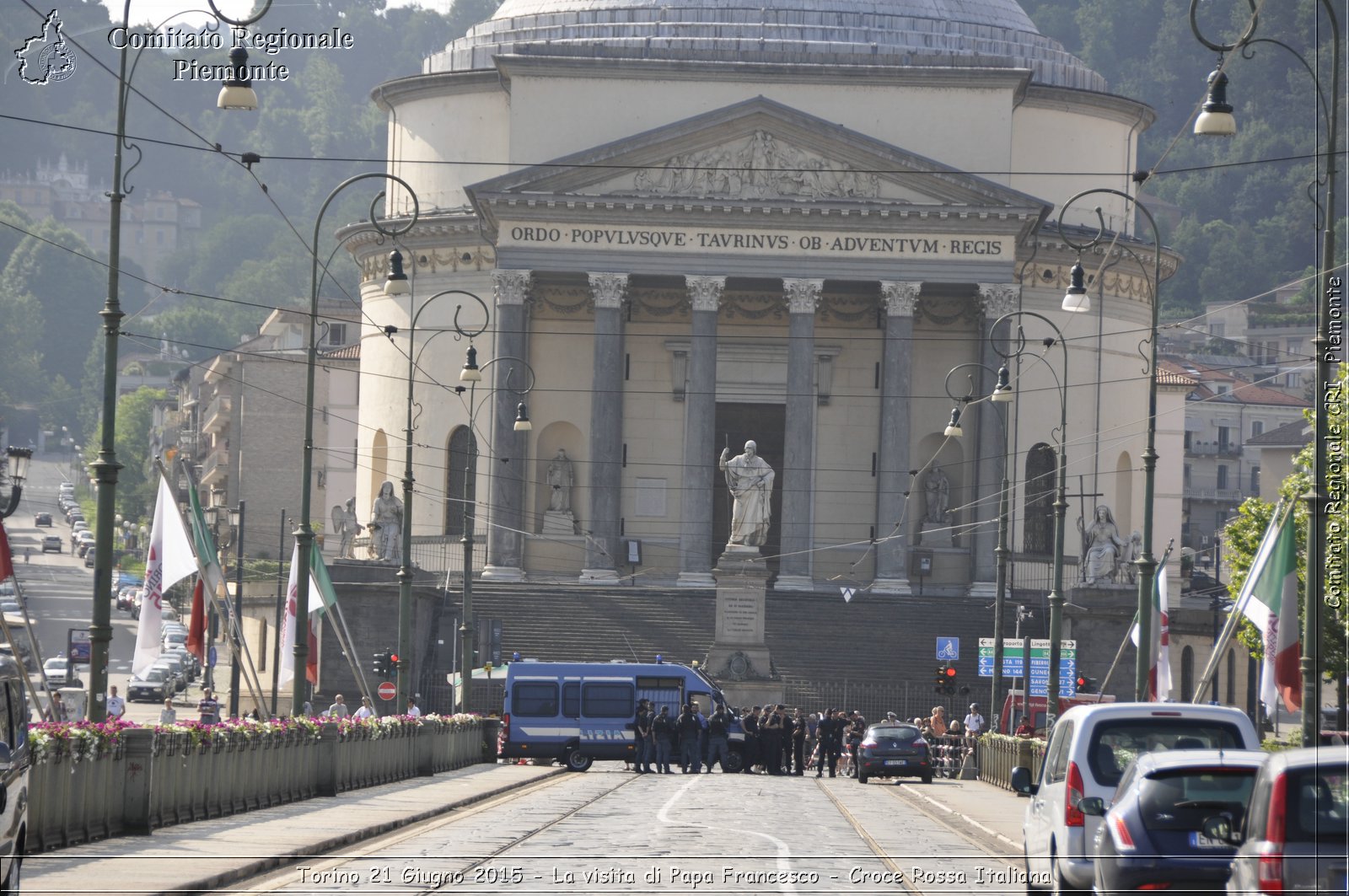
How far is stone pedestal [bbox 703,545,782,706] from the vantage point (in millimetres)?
57688

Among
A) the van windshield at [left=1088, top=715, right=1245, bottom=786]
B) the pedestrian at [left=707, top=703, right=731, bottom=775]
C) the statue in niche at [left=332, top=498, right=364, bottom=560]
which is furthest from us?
the statue in niche at [left=332, top=498, right=364, bottom=560]

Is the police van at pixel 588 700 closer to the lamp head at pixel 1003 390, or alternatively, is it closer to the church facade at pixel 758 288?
the lamp head at pixel 1003 390

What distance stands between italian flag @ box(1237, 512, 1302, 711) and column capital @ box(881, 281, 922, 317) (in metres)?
37.8

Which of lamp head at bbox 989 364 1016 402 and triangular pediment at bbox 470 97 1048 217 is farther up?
triangular pediment at bbox 470 97 1048 217

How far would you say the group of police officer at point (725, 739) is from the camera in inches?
1919

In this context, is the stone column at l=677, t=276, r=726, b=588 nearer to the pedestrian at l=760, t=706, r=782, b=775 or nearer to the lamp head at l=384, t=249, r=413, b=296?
the pedestrian at l=760, t=706, r=782, b=775

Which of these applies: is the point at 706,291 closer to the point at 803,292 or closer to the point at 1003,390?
the point at 803,292

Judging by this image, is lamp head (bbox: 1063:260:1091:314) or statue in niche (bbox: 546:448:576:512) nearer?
lamp head (bbox: 1063:260:1091:314)

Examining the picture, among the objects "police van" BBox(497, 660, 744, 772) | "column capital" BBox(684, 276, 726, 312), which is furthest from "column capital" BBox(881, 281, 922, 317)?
"police van" BBox(497, 660, 744, 772)

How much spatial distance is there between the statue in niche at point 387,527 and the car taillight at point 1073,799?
51.1m

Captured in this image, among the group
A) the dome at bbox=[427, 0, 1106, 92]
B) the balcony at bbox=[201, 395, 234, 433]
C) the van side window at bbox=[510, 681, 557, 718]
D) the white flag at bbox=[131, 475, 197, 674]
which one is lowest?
the van side window at bbox=[510, 681, 557, 718]

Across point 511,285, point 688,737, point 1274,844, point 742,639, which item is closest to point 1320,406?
point 1274,844

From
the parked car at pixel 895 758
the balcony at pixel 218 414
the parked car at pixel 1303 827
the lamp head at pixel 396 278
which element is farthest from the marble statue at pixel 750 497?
the balcony at pixel 218 414

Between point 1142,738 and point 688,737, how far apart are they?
30.3 m
